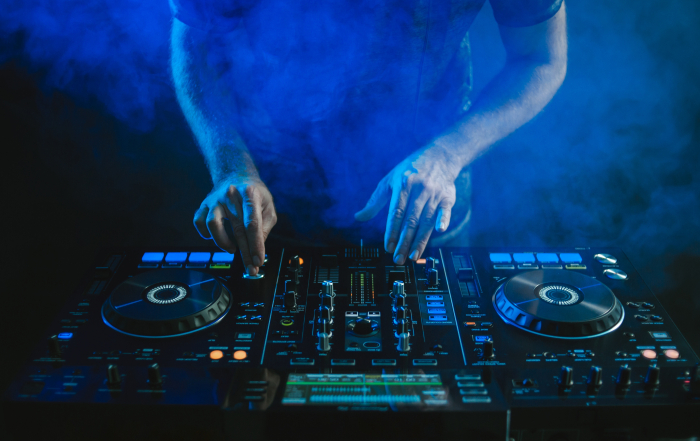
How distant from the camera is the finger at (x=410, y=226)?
5.27ft

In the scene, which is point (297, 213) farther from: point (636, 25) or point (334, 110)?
point (636, 25)

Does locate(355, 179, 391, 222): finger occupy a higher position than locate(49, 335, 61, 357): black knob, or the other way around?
locate(355, 179, 391, 222): finger

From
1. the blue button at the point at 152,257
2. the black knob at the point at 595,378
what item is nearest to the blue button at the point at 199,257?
the blue button at the point at 152,257

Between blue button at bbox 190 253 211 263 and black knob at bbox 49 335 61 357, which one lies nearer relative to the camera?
black knob at bbox 49 335 61 357

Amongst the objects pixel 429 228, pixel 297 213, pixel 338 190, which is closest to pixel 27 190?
pixel 297 213

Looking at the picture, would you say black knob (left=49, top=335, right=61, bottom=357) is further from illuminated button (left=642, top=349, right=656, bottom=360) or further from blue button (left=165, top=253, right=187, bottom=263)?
illuminated button (left=642, top=349, right=656, bottom=360)

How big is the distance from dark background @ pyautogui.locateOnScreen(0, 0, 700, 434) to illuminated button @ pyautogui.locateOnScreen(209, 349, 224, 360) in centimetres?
111

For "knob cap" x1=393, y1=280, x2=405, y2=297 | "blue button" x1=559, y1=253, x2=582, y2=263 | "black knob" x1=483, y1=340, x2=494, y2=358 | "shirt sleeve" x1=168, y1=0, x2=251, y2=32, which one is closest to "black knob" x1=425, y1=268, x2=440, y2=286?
"knob cap" x1=393, y1=280, x2=405, y2=297

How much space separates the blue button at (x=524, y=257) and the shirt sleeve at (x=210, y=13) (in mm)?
1344

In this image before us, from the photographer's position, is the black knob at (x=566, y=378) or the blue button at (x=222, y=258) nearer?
the black knob at (x=566, y=378)

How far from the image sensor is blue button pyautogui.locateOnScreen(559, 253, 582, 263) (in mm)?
1719

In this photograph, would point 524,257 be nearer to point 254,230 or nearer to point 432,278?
point 432,278

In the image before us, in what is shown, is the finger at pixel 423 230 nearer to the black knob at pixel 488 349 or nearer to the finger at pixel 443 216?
the finger at pixel 443 216

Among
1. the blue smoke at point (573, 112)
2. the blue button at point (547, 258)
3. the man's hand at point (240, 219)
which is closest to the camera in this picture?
the man's hand at point (240, 219)
